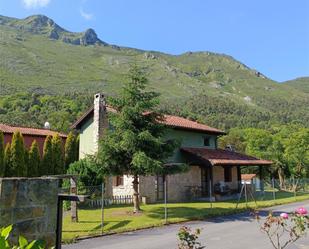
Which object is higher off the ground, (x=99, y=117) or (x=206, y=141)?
(x=99, y=117)

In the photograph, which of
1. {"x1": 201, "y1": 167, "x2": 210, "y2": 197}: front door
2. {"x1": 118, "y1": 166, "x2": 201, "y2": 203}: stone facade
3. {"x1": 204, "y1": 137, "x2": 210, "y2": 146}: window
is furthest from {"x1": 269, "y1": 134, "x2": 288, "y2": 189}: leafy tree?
{"x1": 118, "y1": 166, "x2": 201, "y2": 203}: stone facade

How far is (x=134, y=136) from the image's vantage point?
2088 cm

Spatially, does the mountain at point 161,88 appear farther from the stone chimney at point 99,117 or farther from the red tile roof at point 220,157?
the red tile roof at point 220,157

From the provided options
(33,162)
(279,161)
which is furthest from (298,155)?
(33,162)

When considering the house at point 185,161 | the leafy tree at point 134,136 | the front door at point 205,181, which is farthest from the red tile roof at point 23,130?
the leafy tree at point 134,136

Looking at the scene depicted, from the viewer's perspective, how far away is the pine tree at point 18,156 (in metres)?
31.8

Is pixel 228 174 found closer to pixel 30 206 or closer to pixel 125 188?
pixel 125 188

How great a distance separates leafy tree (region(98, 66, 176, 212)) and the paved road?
4.26m

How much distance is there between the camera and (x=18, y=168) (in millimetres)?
31938

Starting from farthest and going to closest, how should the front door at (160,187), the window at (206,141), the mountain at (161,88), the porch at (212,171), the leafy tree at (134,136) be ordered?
1. the mountain at (161,88)
2. the window at (206,141)
3. the porch at (212,171)
4. the front door at (160,187)
5. the leafy tree at (134,136)

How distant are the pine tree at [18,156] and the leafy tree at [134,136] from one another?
12811mm

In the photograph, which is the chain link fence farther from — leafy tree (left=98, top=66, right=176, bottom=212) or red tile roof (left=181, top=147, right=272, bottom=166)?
red tile roof (left=181, top=147, right=272, bottom=166)

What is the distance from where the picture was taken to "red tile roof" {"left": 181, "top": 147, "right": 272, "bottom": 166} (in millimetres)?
29781

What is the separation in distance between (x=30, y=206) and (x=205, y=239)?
31.0 feet
